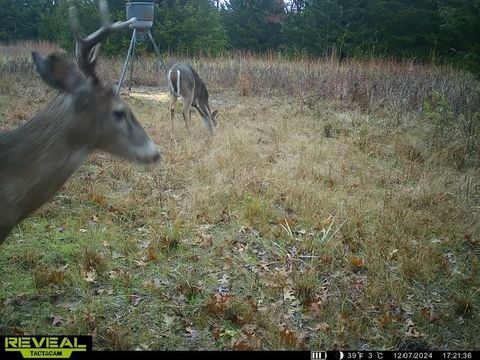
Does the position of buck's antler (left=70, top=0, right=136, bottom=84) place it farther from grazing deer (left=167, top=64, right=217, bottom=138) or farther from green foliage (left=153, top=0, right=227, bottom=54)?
green foliage (left=153, top=0, right=227, bottom=54)

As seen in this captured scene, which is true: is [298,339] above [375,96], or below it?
below

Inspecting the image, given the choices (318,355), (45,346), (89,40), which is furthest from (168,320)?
(89,40)

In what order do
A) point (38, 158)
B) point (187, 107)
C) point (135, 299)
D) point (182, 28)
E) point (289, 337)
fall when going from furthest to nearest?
point (182, 28) → point (187, 107) → point (135, 299) → point (289, 337) → point (38, 158)

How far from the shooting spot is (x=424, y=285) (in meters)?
3.65

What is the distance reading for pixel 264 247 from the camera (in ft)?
13.5

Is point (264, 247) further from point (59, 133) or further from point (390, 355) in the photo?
point (59, 133)

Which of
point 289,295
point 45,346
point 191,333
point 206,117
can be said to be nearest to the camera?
point 45,346

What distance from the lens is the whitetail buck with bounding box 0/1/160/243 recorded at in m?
2.48

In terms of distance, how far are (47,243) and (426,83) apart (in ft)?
31.7

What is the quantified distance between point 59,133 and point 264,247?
7.00 ft

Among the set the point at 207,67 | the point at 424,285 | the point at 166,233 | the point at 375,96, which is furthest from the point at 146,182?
the point at 207,67

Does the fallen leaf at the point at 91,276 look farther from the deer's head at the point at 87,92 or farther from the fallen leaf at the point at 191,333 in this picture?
the deer's head at the point at 87,92

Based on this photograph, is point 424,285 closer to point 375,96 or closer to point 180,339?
point 180,339

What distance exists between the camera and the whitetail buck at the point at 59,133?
2.48 metres
